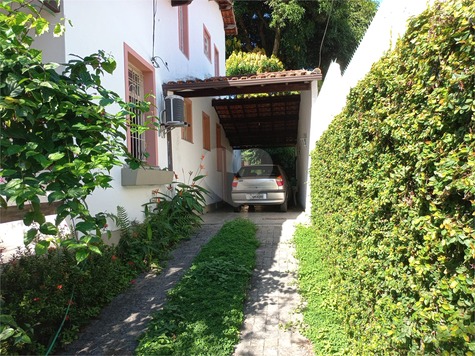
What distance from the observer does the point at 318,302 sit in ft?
12.4

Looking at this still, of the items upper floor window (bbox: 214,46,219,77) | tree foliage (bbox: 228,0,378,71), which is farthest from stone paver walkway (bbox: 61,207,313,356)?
tree foliage (bbox: 228,0,378,71)

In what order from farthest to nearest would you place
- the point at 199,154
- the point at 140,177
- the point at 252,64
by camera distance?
the point at 252,64 < the point at 199,154 < the point at 140,177

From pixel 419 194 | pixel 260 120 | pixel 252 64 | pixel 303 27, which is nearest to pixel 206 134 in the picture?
pixel 260 120

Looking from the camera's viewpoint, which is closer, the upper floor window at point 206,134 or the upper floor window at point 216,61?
the upper floor window at point 206,134

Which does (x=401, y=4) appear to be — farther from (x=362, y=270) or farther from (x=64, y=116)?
(x=64, y=116)

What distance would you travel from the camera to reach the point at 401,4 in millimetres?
2465

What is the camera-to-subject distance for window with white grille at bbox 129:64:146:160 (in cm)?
673

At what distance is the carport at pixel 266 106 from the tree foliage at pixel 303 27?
5.16m

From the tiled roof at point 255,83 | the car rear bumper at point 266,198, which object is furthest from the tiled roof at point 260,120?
the car rear bumper at point 266,198

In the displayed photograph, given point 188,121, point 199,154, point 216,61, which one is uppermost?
point 216,61

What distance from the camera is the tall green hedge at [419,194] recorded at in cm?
131

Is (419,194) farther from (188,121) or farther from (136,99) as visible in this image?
(188,121)

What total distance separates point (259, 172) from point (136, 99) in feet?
15.3

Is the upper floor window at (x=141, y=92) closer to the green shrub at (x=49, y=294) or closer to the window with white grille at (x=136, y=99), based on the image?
the window with white grille at (x=136, y=99)
